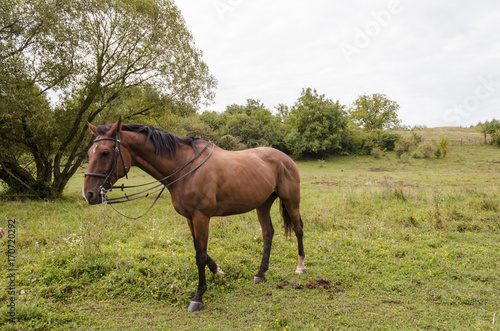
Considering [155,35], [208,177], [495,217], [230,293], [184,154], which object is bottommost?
[230,293]

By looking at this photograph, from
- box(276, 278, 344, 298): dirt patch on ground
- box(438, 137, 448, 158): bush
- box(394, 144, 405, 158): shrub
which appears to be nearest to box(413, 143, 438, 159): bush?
box(438, 137, 448, 158): bush

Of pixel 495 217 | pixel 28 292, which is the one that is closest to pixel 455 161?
pixel 495 217

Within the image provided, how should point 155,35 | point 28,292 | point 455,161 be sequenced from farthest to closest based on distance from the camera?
point 455,161 → point 155,35 → point 28,292

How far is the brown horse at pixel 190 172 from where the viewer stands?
11.5 feet

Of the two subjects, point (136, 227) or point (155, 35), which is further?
point (155, 35)

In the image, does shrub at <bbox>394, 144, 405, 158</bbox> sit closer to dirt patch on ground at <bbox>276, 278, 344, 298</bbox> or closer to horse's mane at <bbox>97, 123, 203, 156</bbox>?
dirt patch on ground at <bbox>276, 278, 344, 298</bbox>

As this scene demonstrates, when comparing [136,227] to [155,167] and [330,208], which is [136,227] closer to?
[155,167]

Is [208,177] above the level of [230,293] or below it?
above

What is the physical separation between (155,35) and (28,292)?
11312 mm

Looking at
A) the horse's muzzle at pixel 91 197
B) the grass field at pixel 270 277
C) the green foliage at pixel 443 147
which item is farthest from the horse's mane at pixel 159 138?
the green foliage at pixel 443 147

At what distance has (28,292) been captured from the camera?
3.89m

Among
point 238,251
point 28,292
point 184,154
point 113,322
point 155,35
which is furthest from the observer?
point 155,35

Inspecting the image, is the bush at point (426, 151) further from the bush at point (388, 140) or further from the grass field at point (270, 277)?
the grass field at point (270, 277)

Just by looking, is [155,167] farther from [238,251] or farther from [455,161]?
[455,161]
